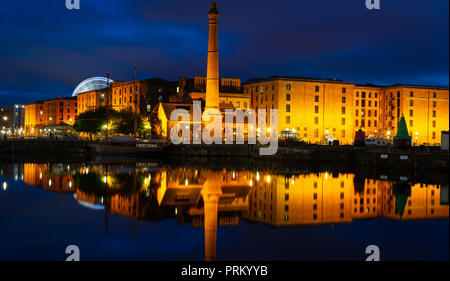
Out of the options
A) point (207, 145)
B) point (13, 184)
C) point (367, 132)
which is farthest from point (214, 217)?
point (367, 132)

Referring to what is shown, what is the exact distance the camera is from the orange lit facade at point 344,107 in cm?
7594

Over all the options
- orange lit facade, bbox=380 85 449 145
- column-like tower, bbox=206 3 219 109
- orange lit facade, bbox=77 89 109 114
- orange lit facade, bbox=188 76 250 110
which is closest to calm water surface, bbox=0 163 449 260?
column-like tower, bbox=206 3 219 109

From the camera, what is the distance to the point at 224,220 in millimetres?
15727

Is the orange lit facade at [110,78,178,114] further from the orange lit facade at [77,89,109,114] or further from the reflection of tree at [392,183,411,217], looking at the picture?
the reflection of tree at [392,183,411,217]

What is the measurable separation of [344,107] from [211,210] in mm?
65572

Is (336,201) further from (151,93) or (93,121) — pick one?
(151,93)

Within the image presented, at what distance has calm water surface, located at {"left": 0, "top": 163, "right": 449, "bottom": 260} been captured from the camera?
11625 mm

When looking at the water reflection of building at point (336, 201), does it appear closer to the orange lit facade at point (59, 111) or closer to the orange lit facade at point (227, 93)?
the orange lit facade at point (227, 93)

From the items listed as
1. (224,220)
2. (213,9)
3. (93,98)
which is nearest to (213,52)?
(213,9)

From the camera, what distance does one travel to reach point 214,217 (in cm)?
1623

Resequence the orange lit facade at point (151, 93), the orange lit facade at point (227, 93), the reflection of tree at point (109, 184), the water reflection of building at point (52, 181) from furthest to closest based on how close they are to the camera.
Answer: the orange lit facade at point (151, 93), the orange lit facade at point (227, 93), the water reflection of building at point (52, 181), the reflection of tree at point (109, 184)

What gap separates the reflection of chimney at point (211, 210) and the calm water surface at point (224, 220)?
5cm

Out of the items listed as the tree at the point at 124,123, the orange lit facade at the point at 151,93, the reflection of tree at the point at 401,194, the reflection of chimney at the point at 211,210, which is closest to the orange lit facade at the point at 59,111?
the orange lit facade at the point at 151,93

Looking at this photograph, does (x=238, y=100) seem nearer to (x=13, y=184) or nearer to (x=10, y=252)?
(x=13, y=184)
